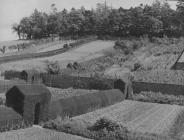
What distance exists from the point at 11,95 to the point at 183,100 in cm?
1880

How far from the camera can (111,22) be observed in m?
105

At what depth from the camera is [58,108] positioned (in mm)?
22625

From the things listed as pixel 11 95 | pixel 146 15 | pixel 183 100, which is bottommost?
pixel 183 100

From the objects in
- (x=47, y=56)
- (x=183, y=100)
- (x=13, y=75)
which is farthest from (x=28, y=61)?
(x=183, y=100)

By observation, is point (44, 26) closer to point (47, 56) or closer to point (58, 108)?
point (47, 56)

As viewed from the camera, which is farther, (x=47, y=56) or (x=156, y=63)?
(x=47, y=56)

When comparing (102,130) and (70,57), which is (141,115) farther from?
(70,57)

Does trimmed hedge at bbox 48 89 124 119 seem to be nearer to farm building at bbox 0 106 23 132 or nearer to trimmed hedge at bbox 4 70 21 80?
farm building at bbox 0 106 23 132

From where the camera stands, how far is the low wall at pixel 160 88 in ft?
124

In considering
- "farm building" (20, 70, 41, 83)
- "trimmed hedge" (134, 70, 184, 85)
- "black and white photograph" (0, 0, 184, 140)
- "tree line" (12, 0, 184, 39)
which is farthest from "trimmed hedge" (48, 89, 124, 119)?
"tree line" (12, 0, 184, 39)

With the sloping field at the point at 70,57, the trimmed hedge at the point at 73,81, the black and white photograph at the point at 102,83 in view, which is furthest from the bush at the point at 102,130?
the sloping field at the point at 70,57

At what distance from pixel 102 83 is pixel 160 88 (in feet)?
21.2

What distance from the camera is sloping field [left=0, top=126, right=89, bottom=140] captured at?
17312 millimetres

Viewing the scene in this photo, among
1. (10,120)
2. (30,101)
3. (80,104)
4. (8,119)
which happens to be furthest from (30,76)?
(8,119)
